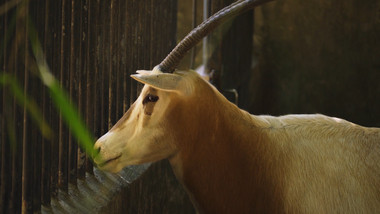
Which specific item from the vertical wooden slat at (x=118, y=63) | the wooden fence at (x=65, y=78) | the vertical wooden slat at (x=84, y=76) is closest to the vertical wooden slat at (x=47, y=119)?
the wooden fence at (x=65, y=78)

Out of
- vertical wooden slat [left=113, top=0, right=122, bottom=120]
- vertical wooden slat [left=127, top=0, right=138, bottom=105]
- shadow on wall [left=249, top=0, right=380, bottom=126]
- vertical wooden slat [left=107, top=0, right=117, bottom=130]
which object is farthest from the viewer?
shadow on wall [left=249, top=0, right=380, bottom=126]

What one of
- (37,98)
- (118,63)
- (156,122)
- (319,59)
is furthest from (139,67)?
(319,59)

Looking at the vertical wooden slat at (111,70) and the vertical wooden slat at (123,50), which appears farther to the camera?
A: the vertical wooden slat at (123,50)

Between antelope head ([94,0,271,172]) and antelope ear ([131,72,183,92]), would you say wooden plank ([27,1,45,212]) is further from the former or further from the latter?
antelope ear ([131,72,183,92])

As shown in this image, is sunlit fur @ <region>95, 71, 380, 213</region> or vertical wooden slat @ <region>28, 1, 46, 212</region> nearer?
vertical wooden slat @ <region>28, 1, 46, 212</region>

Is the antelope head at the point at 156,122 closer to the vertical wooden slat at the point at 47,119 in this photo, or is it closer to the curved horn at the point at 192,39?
the curved horn at the point at 192,39

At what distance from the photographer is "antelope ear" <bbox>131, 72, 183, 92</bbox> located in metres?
2.87

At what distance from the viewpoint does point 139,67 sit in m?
4.39

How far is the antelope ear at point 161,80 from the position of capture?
287 centimetres

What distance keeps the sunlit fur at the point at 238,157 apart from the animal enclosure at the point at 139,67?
0.44m

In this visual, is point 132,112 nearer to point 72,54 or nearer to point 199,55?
point 72,54

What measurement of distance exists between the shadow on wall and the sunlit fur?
3885 millimetres

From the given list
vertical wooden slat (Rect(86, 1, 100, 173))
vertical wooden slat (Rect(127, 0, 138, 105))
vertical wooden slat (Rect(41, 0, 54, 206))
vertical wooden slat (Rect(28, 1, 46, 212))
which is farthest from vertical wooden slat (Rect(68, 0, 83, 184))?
vertical wooden slat (Rect(127, 0, 138, 105))

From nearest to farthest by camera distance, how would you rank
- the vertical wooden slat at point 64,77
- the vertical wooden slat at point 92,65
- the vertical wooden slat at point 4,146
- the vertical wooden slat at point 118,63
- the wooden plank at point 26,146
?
the vertical wooden slat at point 4,146, the wooden plank at point 26,146, the vertical wooden slat at point 64,77, the vertical wooden slat at point 92,65, the vertical wooden slat at point 118,63
